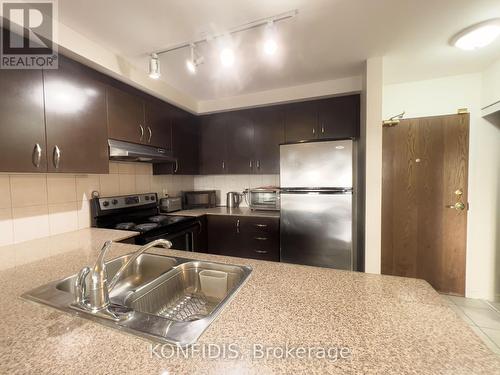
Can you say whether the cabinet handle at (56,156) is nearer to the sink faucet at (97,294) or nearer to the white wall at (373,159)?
the sink faucet at (97,294)

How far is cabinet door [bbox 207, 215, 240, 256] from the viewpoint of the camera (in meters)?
2.50

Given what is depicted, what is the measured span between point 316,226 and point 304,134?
1.05 meters

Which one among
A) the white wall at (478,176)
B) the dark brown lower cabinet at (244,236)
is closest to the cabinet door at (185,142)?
the dark brown lower cabinet at (244,236)

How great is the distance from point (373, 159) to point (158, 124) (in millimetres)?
2076

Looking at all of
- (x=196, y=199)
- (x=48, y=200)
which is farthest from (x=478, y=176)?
(x=48, y=200)

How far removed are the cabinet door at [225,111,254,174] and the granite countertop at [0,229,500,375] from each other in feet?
6.67

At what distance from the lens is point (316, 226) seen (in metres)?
2.12

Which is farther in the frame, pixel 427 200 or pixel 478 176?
pixel 427 200

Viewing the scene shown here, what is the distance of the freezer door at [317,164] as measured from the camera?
6.63 feet

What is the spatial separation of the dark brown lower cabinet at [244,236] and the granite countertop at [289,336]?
1535mm

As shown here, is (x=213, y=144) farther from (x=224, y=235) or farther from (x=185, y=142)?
(x=224, y=235)

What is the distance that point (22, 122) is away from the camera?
1241 millimetres

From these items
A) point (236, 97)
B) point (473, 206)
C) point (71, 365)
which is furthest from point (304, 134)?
point (71, 365)

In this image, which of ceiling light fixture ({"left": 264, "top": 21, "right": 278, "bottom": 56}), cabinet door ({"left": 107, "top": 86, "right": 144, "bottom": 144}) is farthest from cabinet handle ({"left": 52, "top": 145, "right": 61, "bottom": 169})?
ceiling light fixture ({"left": 264, "top": 21, "right": 278, "bottom": 56})
